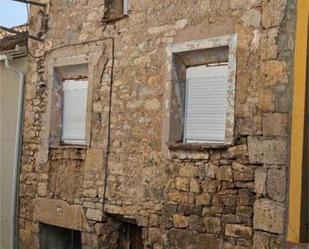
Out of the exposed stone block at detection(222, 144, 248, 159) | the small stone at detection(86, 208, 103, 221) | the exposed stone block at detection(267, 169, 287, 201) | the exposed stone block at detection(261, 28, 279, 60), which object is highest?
the exposed stone block at detection(261, 28, 279, 60)

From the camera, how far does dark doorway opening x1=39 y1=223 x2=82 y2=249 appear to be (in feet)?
24.8

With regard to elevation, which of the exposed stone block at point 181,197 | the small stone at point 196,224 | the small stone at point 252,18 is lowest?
the small stone at point 196,224

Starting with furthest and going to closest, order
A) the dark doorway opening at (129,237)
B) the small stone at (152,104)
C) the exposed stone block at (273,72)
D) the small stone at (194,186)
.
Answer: the dark doorway opening at (129,237), the small stone at (152,104), the small stone at (194,186), the exposed stone block at (273,72)

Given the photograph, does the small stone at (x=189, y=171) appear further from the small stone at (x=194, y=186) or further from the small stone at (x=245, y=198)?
the small stone at (x=245, y=198)

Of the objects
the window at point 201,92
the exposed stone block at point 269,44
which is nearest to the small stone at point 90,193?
the window at point 201,92

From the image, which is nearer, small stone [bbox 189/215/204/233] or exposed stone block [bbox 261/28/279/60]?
exposed stone block [bbox 261/28/279/60]

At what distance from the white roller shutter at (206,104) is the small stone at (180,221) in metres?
0.85

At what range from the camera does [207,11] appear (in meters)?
5.68

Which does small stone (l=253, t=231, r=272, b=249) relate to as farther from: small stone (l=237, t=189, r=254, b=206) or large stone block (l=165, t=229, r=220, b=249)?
large stone block (l=165, t=229, r=220, b=249)

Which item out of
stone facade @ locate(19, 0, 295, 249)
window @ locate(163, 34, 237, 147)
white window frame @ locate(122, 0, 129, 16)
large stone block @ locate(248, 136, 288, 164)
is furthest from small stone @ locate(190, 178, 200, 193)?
white window frame @ locate(122, 0, 129, 16)

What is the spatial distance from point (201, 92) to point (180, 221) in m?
1.44

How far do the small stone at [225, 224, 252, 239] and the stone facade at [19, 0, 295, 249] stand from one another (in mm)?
12

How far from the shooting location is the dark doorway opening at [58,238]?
7.56 meters

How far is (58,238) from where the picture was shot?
7691 mm
